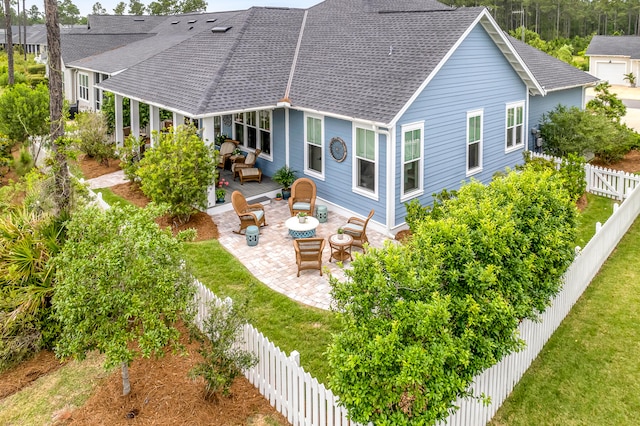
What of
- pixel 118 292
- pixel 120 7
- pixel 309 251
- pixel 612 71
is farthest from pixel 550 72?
pixel 120 7

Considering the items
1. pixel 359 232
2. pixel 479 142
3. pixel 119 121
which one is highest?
pixel 119 121

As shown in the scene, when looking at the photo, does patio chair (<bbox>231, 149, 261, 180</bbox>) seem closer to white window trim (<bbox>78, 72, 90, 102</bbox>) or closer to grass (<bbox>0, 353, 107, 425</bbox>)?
grass (<bbox>0, 353, 107, 425</bbox>)

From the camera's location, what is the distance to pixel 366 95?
14.7m

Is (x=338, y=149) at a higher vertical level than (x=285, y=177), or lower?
higher

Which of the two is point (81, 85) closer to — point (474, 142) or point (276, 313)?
point (474, 142)

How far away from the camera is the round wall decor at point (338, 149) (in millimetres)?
15109

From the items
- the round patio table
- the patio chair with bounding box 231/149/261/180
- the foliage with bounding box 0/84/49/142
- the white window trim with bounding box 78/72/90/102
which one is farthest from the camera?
the white window trim with bounding box 78/72/90/102

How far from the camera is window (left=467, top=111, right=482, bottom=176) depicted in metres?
16.5

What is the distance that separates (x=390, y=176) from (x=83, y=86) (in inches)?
1143

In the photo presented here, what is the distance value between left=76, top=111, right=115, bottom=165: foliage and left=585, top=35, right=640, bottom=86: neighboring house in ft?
178

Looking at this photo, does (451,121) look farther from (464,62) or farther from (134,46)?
(134,46)

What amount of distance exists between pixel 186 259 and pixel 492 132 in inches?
537

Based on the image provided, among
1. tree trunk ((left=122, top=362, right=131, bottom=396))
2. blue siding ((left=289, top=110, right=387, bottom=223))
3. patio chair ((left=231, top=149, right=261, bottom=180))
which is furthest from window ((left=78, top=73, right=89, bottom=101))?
tree trunk ((left=122, top=362, right=131, bottom=396))

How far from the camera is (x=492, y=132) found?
17.6m
